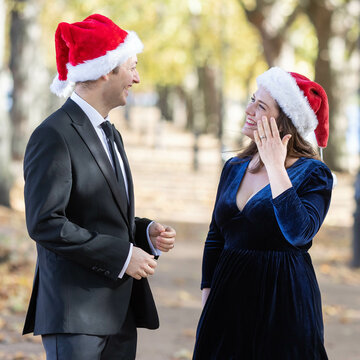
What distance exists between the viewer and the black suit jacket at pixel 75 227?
9.45 ft

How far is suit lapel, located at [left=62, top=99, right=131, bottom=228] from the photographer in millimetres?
3057

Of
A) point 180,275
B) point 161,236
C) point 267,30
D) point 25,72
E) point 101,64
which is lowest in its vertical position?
point 180,275

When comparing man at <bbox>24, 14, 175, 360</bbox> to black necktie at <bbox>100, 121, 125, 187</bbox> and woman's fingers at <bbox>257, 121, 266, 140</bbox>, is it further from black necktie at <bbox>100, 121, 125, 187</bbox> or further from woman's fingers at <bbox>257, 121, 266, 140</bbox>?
woman's fingers at <bbox>257, 121, 266, 140</bbox>

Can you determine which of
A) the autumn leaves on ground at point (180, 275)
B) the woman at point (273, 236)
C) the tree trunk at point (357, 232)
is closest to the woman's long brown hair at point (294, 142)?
the woman at point (273, 236)

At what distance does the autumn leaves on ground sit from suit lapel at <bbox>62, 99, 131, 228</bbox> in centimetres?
309

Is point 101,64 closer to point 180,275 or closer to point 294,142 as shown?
point 294,142

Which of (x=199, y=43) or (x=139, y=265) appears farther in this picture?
(x=199, y=43)

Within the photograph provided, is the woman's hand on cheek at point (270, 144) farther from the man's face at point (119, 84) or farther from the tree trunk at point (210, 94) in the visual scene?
the tree trunk at point (210, 94)

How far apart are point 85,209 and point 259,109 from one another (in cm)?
99

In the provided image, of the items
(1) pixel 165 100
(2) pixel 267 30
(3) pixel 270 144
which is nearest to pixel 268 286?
(3) pixel 270 144

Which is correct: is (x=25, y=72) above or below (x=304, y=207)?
above

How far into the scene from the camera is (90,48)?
10.3 ft

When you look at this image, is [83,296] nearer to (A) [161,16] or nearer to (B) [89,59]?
(B) [89,59]

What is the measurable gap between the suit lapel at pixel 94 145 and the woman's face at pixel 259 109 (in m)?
0.69
